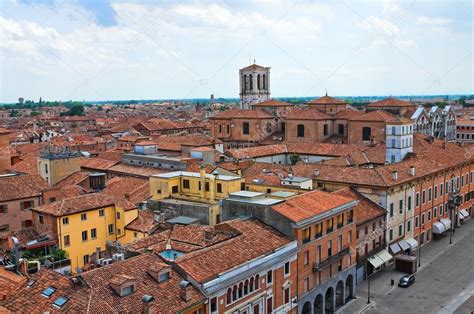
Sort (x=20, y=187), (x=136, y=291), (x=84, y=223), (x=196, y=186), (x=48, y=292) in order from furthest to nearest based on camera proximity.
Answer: (x=20, y=187), (x=196, y=186), (x=84, y=223), (x=136, y=291), (x=48, y=292)

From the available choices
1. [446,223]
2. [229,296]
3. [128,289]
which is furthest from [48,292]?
[446,223]

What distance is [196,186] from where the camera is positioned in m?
39.0

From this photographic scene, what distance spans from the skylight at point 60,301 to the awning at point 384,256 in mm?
25507

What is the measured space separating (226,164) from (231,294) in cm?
2581

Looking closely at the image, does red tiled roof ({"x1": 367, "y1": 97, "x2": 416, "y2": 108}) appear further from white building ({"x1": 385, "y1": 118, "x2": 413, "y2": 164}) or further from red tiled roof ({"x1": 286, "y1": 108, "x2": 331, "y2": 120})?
white building ({"x1": 385, "y1": 118, "x2": 413, "y2": 164})

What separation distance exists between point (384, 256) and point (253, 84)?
54.6m

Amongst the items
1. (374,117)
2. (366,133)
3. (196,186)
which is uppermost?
(374,117)

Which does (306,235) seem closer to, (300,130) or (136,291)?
(136,291)

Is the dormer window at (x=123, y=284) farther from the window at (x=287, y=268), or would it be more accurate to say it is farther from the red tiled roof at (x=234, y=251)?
the window at (x=287, y=268)

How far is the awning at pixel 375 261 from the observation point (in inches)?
1502

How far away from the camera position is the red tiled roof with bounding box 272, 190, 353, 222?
28875 mm

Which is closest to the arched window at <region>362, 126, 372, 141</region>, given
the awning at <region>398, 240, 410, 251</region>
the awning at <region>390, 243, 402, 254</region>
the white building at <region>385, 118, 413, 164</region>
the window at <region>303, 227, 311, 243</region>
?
the white building at <region>385, 118, 413, 164</region>

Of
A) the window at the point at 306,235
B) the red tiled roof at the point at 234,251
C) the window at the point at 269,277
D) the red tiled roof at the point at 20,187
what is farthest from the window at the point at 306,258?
the red tiled roof at the point at 20,187

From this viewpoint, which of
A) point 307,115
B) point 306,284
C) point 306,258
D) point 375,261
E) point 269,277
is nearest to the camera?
point 269,277
